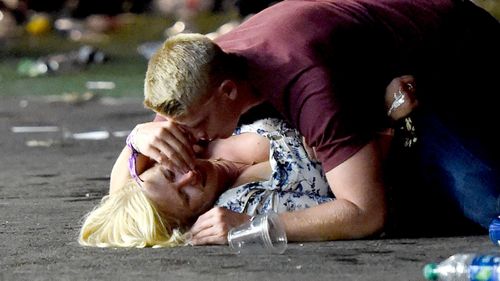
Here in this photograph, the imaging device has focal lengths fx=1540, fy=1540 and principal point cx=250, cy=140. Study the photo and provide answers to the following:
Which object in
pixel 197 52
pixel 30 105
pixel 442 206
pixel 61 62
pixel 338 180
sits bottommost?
pixel 61 62

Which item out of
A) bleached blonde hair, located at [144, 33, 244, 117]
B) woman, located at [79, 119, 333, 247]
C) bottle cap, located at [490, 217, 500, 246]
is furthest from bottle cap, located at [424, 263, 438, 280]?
bleached blonde hair, located at [144, 33, 244, 117]

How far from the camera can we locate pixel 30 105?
1212 cm

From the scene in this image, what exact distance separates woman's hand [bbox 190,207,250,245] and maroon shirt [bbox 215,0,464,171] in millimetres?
406

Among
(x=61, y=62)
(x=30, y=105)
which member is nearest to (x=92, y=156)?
(x=30, y=105)

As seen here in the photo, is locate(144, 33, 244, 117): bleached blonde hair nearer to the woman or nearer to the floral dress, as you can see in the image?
the woman

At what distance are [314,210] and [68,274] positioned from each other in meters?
0.92

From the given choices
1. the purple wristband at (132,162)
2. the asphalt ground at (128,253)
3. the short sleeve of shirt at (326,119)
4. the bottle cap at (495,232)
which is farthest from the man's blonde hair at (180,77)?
the bottle cap at (495,232)

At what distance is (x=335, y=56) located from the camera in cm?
525

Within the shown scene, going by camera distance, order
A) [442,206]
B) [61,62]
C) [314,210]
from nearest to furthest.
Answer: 1. [314,210]
2. [442,206]
3. [61,62]

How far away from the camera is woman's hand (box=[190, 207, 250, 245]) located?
213 inches

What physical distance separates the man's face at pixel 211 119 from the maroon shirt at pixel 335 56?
133 millimetres

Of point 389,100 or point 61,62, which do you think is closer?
point 389,100

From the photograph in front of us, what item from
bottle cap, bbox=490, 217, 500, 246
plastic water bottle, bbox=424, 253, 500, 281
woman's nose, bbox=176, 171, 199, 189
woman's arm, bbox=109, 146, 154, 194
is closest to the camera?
plastic water bottle, bbox=424, 253, 500, 281

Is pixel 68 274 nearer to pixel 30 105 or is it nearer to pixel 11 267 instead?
pixel 11 267
